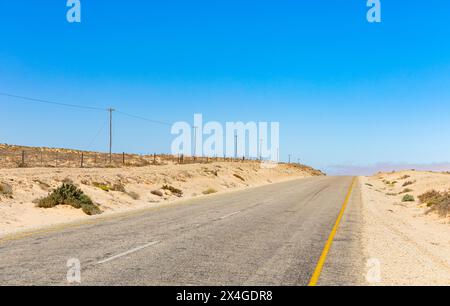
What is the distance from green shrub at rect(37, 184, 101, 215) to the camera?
62.2ft

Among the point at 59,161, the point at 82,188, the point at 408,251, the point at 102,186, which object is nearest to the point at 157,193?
the point at 102,186

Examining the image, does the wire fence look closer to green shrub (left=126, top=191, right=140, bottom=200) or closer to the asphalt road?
green shrub (left=126, top=191, right=140, bottom=200)

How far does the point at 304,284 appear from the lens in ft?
23.3

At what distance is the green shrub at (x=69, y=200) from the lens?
746 inches

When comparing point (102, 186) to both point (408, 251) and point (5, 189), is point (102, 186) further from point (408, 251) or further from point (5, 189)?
point (408, 251)

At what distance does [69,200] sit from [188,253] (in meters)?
11.9

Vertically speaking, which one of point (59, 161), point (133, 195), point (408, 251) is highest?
point (59, 161)

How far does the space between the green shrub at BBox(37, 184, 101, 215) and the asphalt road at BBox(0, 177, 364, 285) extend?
4.13 m

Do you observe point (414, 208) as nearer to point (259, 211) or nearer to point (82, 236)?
point (259, 211)

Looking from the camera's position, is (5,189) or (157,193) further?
(157,193)

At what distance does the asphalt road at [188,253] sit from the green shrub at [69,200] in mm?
4127

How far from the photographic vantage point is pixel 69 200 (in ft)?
64.4

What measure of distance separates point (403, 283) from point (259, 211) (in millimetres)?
12015
